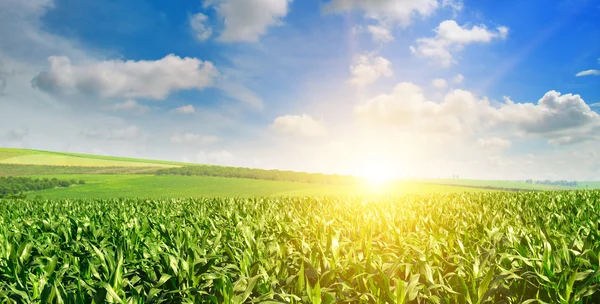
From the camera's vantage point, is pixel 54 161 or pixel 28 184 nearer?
pixel 28 184

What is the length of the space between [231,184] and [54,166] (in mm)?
56990

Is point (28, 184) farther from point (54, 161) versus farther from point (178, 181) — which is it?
point (54, 161)

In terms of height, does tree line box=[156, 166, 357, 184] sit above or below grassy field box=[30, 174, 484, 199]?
above

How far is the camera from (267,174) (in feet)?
281

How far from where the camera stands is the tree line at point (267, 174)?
80.8 meters

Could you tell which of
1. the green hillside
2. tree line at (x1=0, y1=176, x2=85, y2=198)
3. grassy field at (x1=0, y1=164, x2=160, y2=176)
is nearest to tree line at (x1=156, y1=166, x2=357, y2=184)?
the green hillside

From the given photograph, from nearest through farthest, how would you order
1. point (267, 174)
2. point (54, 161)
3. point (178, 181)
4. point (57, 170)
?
point (178, 181) < point (267, 174) < point (57, 170) < point (54, 161)

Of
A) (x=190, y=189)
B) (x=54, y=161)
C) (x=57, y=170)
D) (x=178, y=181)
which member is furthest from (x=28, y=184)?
(x=54, y=161)

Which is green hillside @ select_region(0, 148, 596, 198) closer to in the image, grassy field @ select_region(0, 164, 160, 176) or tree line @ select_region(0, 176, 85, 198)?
grassy field @ select_region(0, 164, 160, 176)

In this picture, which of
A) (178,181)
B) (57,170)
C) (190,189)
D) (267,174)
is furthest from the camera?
(57,170)

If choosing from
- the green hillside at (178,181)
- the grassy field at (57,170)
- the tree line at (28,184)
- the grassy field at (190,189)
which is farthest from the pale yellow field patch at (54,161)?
the tree line at (28,184)

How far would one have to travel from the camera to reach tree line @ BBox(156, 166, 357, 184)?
80750 mm

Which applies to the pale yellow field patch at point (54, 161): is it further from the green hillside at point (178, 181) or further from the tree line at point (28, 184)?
the tree line at point (28, 184)

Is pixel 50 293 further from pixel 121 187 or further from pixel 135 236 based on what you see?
pixel 121 187
